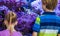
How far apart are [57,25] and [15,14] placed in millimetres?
405

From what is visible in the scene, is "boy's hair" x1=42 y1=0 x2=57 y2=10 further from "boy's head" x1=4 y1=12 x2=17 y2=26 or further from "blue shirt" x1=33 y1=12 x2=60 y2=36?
"boy's head" x1=4 y1=12 x2=17 y2=26

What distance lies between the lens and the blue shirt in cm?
181

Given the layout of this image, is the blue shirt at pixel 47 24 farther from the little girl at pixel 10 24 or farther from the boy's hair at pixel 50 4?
the little girl at pixel 10 24

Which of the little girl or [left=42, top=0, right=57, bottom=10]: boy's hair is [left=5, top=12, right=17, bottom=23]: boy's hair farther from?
[left=42, top=0, right=57, bottom=10]: boy's hair

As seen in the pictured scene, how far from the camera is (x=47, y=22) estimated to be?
182 centimetres

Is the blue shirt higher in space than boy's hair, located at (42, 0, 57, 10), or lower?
lower

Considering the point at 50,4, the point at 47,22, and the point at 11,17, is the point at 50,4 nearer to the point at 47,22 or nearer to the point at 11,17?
the point at 47,22

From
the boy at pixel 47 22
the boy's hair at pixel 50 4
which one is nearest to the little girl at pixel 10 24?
the boy at pixel 47 22

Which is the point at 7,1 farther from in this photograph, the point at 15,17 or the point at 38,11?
the point at 38,11

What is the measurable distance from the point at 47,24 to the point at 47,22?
19 millimetres

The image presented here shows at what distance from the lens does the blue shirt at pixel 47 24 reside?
1813mm

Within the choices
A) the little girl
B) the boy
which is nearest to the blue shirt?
the boy

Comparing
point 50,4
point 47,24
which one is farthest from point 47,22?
point 50,4

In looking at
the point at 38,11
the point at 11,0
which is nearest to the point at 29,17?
the point at 38,11
